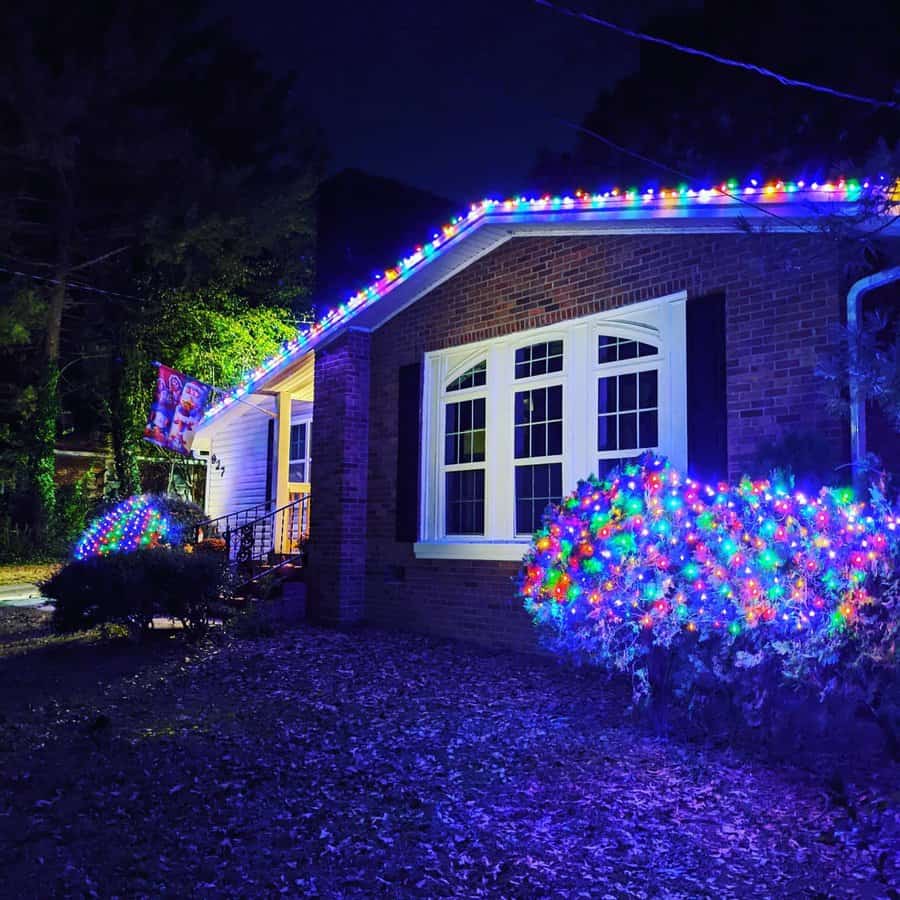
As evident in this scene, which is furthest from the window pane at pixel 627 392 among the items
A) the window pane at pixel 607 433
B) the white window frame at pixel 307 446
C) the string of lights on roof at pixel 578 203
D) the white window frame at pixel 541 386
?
the white window frame at pixel 307 446

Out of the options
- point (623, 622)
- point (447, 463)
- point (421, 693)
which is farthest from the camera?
point (447, 463)

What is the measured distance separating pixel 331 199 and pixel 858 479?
1228 centimetres

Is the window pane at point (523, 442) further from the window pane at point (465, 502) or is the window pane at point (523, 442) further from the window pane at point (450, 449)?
the window pane at point (450, 449)

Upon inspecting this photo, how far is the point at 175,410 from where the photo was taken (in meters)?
15.4

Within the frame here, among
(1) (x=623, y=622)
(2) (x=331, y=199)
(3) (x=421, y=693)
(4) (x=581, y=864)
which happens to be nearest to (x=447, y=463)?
(3) (x=421, y=693)

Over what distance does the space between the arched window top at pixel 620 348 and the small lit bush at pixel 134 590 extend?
4.73 metres

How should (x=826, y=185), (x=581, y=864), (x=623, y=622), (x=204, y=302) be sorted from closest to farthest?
(x=581, y=864) → (x=623, y=622) → (x=826, y=185) → (x=204, y=302)

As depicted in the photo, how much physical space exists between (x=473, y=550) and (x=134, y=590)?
11.8ft

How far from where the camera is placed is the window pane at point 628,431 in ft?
27.2

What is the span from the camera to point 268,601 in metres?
11.0

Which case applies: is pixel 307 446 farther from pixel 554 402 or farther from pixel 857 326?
pixel 857 326

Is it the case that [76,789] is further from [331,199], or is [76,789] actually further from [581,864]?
[331,199]

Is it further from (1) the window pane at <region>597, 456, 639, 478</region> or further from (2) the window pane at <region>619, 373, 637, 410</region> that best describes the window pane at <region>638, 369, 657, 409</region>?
(1) the window pane at <region>597, 456, 639, 478</region>

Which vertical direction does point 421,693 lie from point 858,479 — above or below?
below
